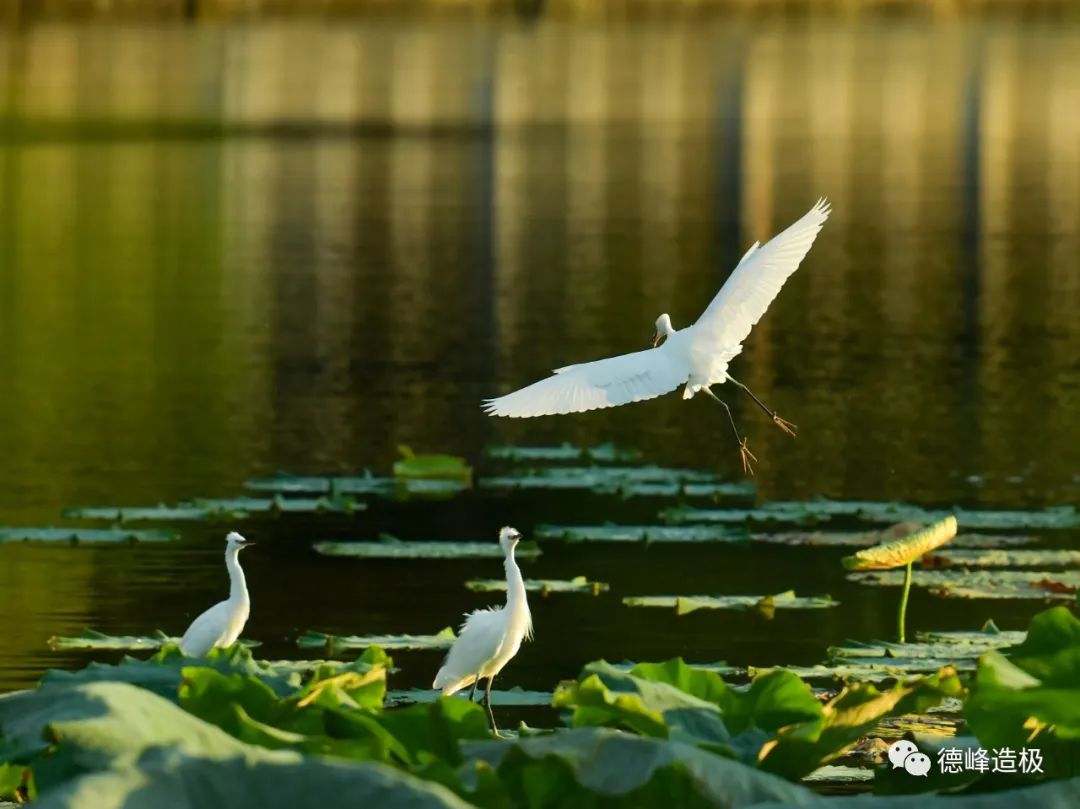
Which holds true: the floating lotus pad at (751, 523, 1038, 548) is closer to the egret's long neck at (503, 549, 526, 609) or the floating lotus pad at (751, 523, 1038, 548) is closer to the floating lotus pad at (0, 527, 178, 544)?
the floating lotus pad at (0, 527, 178, 544)

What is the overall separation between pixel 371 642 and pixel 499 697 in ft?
3.74

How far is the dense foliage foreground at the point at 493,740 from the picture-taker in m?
5.62

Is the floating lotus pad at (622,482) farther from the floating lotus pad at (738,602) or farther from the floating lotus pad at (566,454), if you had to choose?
the floating lotus pad at (738,602)

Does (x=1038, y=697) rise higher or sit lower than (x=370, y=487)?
higher

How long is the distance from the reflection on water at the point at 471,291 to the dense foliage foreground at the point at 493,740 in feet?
11.4

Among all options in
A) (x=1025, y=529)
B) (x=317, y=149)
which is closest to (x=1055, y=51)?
(x=317, y=149)

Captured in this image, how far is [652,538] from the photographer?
12.8 metres

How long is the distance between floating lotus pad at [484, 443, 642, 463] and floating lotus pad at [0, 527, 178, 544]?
3.30 metres

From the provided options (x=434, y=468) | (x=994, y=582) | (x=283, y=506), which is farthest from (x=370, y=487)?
(x=994, y=582)

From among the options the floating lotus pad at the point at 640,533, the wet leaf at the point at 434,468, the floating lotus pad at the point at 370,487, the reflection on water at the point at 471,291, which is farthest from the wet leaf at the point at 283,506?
the floating lotus pad at the point at 640,533

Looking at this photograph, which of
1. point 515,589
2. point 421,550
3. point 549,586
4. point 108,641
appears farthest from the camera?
point 421,550

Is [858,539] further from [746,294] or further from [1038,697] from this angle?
[1038,697]

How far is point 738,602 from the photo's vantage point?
11.4 meters

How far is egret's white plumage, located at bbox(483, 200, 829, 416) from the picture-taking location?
317 inches
